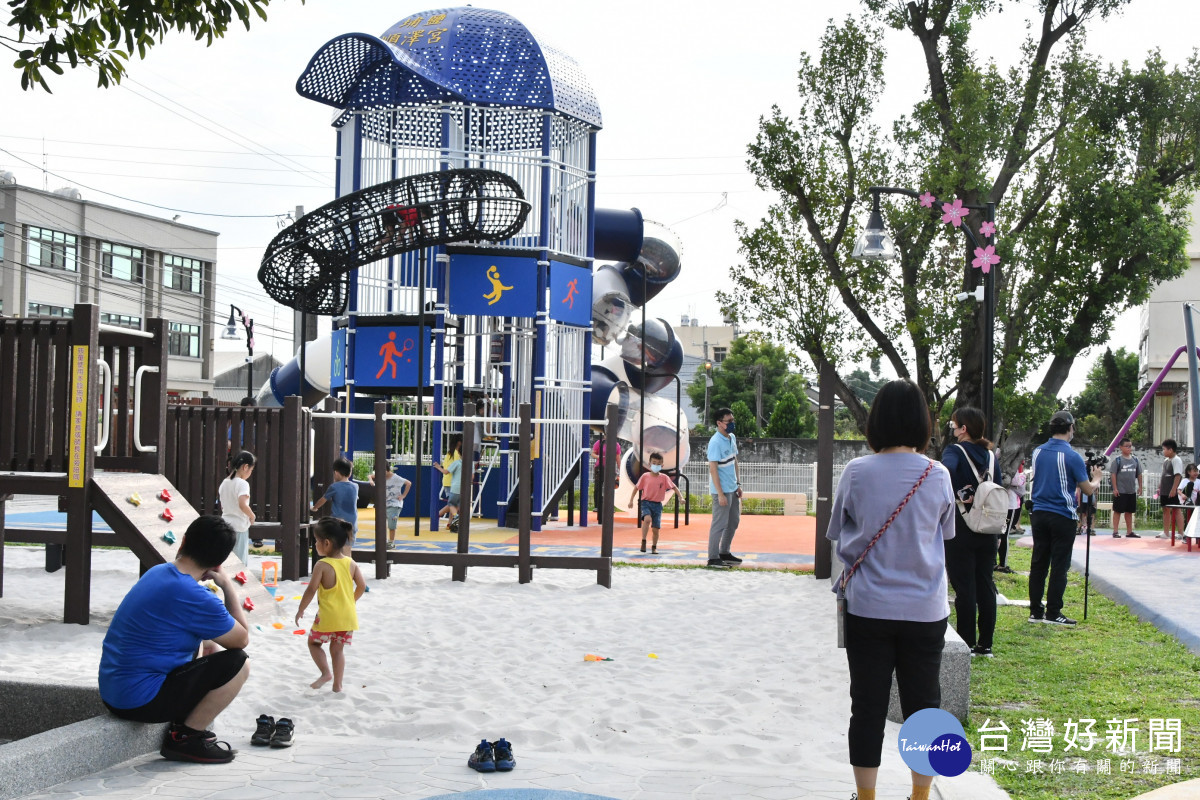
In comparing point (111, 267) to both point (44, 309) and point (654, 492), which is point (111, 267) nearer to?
point (44, 309)

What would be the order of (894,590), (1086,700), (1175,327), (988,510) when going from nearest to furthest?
(894,590), (1086,700), (988,510), (1175,327)

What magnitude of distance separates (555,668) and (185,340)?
54.1 metres

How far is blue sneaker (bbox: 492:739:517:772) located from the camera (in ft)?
16.5

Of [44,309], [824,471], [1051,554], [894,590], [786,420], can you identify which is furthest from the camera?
[786,420]

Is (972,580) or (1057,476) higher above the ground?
(1057,476)

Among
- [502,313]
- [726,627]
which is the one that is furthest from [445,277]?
[726,627]

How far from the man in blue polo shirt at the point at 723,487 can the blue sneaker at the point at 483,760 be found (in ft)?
25.3

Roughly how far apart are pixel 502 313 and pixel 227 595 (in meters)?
11.9

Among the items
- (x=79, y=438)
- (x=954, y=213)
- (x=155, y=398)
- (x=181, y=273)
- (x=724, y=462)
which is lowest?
(x=724, y=462)

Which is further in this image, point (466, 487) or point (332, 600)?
point (466, 487)

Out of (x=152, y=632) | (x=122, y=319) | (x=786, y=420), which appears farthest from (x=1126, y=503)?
(x=122, y=319)

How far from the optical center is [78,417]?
8570mm

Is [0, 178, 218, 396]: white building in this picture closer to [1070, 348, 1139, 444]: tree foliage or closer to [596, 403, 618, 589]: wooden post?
[596, 403, 618, 589]: wooden post

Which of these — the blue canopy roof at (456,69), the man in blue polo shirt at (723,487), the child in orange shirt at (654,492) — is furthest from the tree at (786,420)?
the man in blue polo shirt at (723,487)
